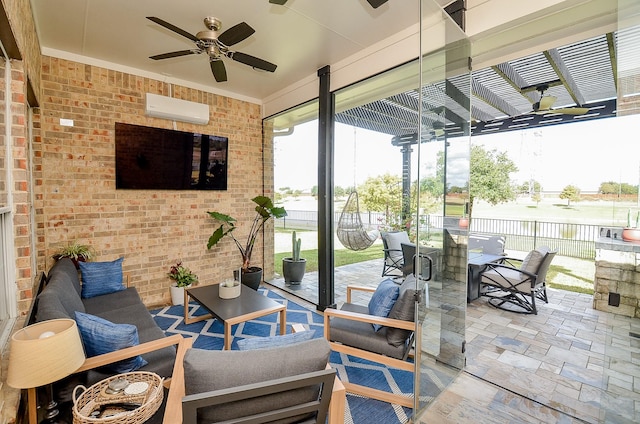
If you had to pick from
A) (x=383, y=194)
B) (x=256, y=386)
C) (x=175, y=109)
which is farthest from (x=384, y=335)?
(x=175, y=109)

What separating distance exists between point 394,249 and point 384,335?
2.38 metres

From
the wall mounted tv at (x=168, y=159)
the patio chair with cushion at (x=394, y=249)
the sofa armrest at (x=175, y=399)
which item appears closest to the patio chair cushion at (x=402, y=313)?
the sofa armrest at (x=175, y=399)

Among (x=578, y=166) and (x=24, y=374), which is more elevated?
(x=578, y=166)

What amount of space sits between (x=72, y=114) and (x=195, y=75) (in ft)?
5.06

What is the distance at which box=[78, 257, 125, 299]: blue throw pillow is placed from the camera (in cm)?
313

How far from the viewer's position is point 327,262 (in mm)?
3787

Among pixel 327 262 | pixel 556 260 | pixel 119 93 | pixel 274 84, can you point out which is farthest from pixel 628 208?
pixel 556 260

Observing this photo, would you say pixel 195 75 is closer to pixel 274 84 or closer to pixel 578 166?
pixel 274 84

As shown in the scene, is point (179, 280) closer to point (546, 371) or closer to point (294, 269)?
point (294, 269)

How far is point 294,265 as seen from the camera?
4715 mm

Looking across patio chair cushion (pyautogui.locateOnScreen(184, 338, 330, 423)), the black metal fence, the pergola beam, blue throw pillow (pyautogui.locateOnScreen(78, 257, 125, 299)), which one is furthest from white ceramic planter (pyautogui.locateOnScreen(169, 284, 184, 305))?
the pergola beam

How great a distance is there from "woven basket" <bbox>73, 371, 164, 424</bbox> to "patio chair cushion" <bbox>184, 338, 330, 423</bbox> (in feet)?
1.91

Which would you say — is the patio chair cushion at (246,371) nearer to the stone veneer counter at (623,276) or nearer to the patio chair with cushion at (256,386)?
the patio chair with cushion at (256,386)

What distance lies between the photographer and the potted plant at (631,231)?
1510 millimetres
